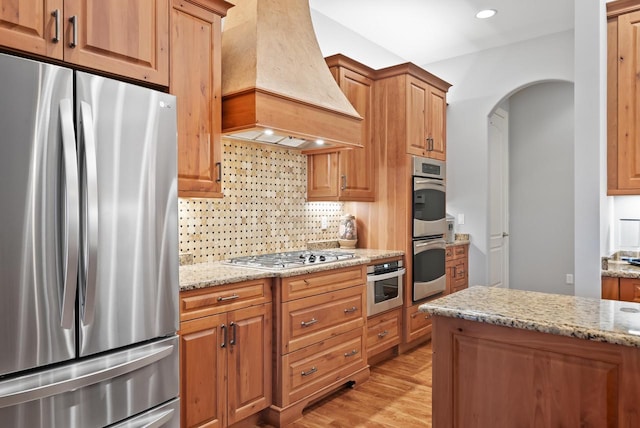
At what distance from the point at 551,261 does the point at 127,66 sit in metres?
5.56

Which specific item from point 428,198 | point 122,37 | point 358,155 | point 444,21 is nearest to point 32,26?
point 122,37

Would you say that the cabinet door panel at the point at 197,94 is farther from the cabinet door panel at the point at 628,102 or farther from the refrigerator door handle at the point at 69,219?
the cabinet door panel at the point at 628,102

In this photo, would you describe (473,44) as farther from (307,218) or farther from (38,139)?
(38,139)

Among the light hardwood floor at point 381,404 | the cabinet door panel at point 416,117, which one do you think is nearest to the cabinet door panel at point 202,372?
the light hardwood floor at point 381,404

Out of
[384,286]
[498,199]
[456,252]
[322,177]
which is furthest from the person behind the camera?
[498,199]

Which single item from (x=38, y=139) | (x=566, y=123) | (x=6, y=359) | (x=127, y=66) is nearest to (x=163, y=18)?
(x=127, y=66)

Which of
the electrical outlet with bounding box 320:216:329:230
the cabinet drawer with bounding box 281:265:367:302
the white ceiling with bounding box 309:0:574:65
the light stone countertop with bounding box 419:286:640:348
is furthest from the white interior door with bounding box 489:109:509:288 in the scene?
the light stone countertop with bounding box 419:286:640:348

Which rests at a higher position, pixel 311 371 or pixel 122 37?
pixel 122 37

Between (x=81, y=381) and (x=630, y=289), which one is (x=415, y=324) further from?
(x=81, y=381)

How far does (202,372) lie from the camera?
85.9 inches

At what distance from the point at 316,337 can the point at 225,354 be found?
0.71 metres

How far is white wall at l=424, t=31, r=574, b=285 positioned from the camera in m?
4.71

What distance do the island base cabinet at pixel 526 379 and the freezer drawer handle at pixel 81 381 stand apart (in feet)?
3.87

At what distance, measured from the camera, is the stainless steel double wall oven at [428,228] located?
12.8ft
